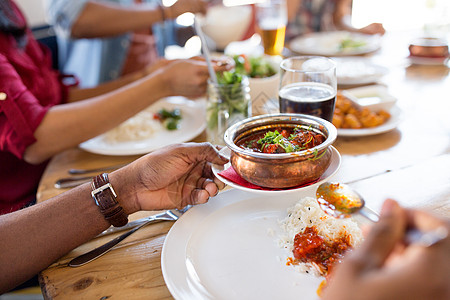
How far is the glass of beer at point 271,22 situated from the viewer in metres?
2.18

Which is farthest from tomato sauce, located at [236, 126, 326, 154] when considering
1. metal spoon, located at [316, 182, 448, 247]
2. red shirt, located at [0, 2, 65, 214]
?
red shirt, located at [0, 2, 65, 214]

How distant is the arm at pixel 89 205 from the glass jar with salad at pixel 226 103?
13.1 inches

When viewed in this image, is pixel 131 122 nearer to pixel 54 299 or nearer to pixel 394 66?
pixel 54 299

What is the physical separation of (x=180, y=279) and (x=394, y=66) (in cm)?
191

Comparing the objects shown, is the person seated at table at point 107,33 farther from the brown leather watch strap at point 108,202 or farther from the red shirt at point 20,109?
the brown leather watch strap at point 108,202

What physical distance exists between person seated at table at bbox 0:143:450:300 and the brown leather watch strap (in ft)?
0.07

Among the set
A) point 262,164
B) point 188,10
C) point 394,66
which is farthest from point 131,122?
point 394,66

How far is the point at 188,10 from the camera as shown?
2488mm

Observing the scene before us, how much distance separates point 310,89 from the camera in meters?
1.28

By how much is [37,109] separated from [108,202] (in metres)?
0.71

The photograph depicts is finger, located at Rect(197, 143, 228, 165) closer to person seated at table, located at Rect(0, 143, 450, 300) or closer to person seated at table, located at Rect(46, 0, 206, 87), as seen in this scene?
person seated at table, located at Rect(0, 143, 450, 300)

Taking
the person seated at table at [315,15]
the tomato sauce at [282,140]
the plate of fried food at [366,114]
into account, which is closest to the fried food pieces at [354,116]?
the plate of fried food at [366,114]

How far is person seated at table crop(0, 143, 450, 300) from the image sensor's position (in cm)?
53

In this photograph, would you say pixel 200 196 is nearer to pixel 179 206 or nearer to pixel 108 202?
pixel 179 206
